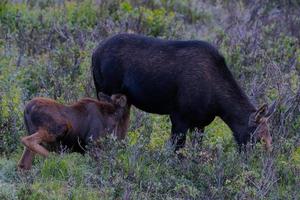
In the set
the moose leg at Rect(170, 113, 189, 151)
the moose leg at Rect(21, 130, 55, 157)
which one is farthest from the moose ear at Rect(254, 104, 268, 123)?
the moose leg at Rect(21, 130, 55, 157)

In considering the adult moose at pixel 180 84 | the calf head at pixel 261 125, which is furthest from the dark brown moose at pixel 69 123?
the calf head at pixel 261 125

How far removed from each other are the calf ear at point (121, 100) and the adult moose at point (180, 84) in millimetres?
247

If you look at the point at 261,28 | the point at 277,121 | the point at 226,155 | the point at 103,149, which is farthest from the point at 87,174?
the point at 261,28

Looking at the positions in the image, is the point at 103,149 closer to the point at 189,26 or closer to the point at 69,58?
the point at 69,58

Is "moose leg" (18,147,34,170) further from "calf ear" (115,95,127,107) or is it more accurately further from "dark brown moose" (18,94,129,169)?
"calf ear" (115,95,127,107)

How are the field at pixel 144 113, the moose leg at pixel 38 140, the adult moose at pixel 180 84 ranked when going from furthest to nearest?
the adult moose at pixel 180 84, the moose leg at pixel 38 140, the field at pixel 144 113

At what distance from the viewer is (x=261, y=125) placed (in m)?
10.0

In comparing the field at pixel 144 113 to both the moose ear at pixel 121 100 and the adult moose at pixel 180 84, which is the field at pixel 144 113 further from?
the moose ear at pixel 121 100

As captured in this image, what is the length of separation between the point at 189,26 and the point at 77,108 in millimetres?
Answer: 7515

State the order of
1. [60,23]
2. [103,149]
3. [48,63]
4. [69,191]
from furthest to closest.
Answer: [60,23]
[48,63]
[103,149]
[69,191]

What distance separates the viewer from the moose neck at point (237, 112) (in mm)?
10188

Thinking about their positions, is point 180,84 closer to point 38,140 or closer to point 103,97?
point 103,97

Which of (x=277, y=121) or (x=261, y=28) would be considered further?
(x=261, y=28)

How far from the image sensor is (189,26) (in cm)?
1700
